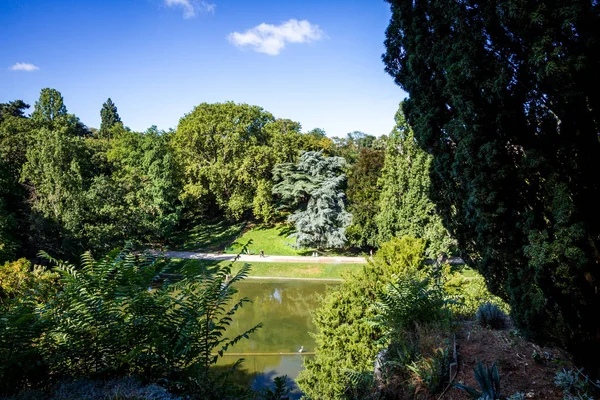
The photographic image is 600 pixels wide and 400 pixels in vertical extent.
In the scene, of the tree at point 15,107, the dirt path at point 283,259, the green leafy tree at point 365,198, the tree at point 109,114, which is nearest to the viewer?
the green leafy tree at point 365,198

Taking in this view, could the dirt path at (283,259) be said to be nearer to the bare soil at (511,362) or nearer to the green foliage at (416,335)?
the green foliage at (416,335)

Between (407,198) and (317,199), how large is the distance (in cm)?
733

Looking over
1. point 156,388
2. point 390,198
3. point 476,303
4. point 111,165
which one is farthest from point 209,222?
point 156,388

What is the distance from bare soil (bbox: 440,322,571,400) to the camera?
172 inches

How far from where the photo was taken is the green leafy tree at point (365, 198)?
74.8 ft

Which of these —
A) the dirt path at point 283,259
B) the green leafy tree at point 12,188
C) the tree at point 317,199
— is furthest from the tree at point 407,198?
the green leafy tree at point 12,188

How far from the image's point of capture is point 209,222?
34.3m

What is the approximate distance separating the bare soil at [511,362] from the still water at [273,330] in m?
4.46

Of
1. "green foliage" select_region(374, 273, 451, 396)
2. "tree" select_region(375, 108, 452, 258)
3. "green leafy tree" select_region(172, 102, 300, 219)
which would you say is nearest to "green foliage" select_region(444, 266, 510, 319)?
"green foliage" select_region(374, 273, 451, 396)

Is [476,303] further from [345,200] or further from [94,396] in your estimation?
[345,200]

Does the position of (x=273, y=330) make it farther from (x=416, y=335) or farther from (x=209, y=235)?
(x=209, y=235)

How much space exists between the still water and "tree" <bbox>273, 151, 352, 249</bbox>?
15.0 ft

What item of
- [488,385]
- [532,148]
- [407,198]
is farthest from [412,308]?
[407,198]

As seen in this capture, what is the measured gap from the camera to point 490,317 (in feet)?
21.3
